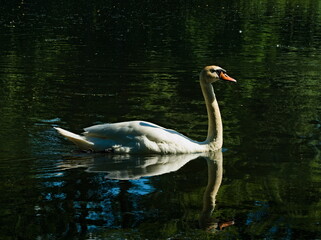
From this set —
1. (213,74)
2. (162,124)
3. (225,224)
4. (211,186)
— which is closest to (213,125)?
(213,74)

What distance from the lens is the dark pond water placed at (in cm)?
727

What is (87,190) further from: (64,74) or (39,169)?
(64,74)

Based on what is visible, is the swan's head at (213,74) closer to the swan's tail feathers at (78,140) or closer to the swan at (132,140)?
the swan at (132,140)

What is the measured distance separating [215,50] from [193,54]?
1429 millimetres

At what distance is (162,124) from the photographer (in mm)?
12125

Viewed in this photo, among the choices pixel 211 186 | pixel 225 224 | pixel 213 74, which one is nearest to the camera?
pixel 225 224

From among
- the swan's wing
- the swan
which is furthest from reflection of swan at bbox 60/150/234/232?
the swan's wing

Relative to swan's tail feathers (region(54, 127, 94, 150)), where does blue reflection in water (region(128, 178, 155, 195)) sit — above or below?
below

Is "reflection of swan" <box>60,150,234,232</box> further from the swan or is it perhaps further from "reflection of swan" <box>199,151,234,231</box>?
the swan

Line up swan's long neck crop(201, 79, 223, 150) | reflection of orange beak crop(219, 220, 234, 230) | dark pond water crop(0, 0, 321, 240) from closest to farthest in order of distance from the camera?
1. reflection of orange beak crop(219, 220, 234, 230)
2. dark pond water crop(0, 0, 321, 240)
3. swan's long neck crop(201, 79, 223, 150)

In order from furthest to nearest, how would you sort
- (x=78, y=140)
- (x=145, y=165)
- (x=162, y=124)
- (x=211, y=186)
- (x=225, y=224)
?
1. (x=162, y=124)
2. (x=78, y=140)
3. (x=145, y=165)
4. (x=211, y=186)
5. (x=225, y=224)

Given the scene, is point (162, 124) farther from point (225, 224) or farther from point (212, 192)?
point (225, 224)

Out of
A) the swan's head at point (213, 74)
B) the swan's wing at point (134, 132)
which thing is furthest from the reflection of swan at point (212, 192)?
the swan's head at point (213, 74)

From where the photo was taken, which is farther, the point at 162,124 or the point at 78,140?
the point at 162,124
